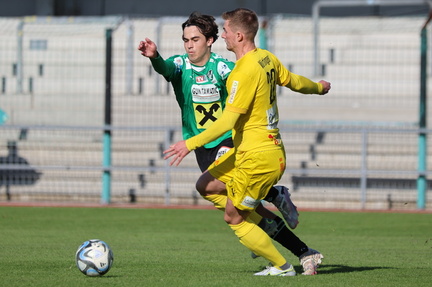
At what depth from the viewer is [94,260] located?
6223 mm

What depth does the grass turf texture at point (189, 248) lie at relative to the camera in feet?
20.6

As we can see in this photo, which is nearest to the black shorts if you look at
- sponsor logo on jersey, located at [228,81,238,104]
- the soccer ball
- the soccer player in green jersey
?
the soccer player in green jersey

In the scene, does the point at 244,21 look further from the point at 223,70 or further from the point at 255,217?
the point at 255,217

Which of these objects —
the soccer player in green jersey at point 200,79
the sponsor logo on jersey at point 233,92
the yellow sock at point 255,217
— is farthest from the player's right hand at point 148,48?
the yellow sock at point 255,217

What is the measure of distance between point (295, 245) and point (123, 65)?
9684 mm

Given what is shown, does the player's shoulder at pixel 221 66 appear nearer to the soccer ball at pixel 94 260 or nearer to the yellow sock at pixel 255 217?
the yellow sock at pixel 255 217

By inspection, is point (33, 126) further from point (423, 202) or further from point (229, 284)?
point (229, 284)

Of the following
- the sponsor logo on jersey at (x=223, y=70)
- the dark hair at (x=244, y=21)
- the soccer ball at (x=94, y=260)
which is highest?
the dark hair at (x=244, y=21)

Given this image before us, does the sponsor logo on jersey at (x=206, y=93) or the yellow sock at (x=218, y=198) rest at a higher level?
the sponsor logo on jersey at (x=206, y=93)

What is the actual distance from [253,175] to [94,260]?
1393mm

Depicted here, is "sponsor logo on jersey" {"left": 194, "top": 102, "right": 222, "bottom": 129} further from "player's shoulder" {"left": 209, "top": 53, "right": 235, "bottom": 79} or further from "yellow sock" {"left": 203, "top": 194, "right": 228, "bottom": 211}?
"yellow sock" {"left": 203, "top": 194, "right": 228, "bottom": 211}

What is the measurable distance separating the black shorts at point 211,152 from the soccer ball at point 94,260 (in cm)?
149

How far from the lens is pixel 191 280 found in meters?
6.15

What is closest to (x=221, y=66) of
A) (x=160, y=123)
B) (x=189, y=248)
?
(x=189, y=248)
